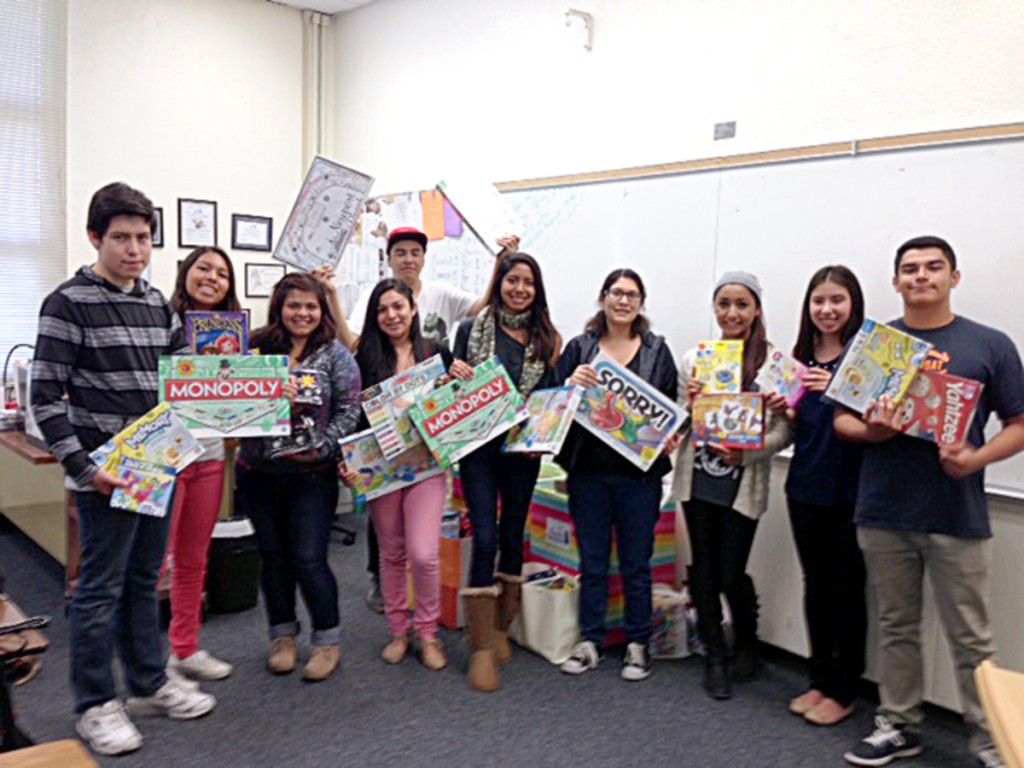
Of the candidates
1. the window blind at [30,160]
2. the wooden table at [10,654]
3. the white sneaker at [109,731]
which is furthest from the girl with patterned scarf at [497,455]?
the window blind at [30,160]

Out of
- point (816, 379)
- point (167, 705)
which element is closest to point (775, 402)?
point (816, 379)

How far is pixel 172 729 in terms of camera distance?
102 inches

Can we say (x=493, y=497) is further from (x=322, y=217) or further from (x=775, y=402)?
(x=322, y=217)

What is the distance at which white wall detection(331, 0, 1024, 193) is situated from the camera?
108 inches

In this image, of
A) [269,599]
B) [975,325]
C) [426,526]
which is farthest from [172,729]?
[975,325]

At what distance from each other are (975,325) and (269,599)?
237 centimetres

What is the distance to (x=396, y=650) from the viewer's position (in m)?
3.12

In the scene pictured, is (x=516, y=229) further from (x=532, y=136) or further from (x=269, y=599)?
(x=269, y=599)

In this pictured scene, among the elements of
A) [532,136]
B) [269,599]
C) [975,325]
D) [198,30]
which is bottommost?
[269,599]

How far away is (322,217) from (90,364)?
0.99 metres

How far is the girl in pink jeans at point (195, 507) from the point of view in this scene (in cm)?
270

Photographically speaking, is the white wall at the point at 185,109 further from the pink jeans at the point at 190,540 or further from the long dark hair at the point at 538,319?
the long dark hair at the point at 538,319

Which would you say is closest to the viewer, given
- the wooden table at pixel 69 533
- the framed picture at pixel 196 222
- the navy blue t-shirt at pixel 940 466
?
the navy blue t-shirt at pixel 940 466

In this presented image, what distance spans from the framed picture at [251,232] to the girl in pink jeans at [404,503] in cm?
275
